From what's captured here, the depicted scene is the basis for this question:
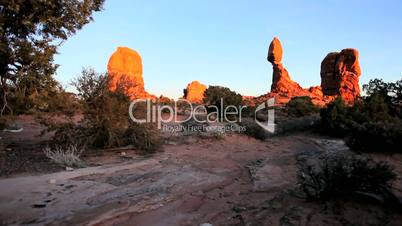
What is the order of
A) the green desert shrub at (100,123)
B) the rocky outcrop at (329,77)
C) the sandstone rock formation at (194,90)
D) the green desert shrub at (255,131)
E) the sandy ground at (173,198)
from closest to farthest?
the sandy ground at (173,198) < the green desert shrub at (100,123) < the green desert shrub at (255,131) < the rocky outcrop at (329,77) < the sandstone rock formation at (194,90)

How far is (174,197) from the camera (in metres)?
6.02

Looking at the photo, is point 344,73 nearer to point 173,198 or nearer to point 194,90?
point 194,90

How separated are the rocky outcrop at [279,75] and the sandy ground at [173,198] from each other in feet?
130

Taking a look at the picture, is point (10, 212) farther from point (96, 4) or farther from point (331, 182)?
point (96, 4)

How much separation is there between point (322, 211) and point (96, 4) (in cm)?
853

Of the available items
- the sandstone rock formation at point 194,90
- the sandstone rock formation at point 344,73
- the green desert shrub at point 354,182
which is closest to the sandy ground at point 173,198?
the green desert shrub at point 354,182

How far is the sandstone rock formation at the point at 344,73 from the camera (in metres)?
47.1

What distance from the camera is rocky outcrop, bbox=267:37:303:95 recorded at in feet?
158

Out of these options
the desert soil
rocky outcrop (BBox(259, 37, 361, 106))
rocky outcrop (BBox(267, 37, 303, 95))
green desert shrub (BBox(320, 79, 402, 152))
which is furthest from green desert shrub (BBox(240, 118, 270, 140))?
rocky outcrop (BBox(267, 37, 303, 95))

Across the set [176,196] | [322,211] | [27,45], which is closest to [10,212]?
[176,196]

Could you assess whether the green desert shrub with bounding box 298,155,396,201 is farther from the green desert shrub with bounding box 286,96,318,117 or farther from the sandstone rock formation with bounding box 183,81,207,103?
the sandstone rock formation with bounding box 183,81,207,103

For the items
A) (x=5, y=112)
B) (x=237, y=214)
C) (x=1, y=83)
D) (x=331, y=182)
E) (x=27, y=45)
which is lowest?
(x=237, y=214)

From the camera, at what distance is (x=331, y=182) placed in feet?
16.6

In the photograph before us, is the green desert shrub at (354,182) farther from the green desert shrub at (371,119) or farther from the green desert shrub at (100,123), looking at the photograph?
the green desert shrub at (100,123)
